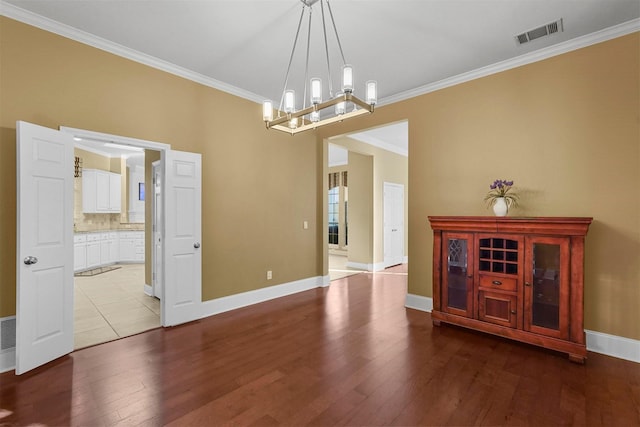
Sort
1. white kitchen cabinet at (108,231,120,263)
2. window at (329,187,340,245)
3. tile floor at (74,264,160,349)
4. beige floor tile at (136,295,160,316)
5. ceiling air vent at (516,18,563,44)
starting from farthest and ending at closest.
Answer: window at (329,187,340,245) → white kitchen cabinet at (108,231,120,263) → beige floor tile at (136,295,160,316) → tile floor at (74,264,160,349) → ceiling air vent at (516,18,563,44)

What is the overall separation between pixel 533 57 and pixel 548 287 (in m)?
2.49

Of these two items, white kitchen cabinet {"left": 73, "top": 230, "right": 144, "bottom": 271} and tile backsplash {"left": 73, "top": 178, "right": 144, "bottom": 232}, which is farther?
tile backsplash {"left": 73, "top": 178, "right": 144, "bottom": 232}

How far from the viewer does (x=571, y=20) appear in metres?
2.79

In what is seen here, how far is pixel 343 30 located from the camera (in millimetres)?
2959

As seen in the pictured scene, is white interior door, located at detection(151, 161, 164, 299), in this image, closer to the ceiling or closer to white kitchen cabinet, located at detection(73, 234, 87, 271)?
the ceiling

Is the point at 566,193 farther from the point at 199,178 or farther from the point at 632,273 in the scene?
the point at 199,178

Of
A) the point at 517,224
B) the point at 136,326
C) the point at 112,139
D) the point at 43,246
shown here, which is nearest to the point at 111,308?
the point at 136,326

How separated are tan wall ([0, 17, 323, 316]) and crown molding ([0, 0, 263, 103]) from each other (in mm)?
60

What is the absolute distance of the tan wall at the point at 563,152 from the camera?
2.90m

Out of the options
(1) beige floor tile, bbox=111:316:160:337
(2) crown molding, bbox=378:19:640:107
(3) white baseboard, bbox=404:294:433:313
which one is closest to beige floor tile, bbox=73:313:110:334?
(1) beige floor tile, bbox=111:316:160:337

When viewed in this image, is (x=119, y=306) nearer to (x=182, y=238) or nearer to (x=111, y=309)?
(x=111, y=309)

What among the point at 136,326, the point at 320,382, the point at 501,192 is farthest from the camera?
the point at 136,326

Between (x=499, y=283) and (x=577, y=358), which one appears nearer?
(x=577, y=358)

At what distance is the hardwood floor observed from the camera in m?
2.02
